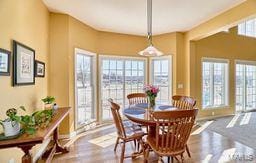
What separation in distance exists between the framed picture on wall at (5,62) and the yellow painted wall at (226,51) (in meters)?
5.01

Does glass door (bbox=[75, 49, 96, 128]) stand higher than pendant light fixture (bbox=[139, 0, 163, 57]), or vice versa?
pendant light fixture (bbox=[139, 0, 163, 57])

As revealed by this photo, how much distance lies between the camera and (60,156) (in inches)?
130

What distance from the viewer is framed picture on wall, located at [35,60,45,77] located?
325 cm

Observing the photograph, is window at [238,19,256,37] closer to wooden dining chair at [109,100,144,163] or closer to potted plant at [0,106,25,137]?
wooden dining chair at [109,100,144,163]

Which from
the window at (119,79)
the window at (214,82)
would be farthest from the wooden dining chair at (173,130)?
the window at (214,82)

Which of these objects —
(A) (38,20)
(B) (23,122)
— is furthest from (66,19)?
(B) (23,122)

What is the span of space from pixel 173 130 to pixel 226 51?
214 inches

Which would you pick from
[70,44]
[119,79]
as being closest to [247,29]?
[119,79]

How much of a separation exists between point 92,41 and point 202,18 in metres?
2.90

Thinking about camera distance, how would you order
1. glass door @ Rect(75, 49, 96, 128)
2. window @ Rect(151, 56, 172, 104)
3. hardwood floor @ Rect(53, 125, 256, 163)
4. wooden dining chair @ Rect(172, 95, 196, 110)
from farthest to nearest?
window @ Rect(151, 56, 172, 104) → glass door @ Rect(75, 49, 96, 128) → wooden dining chair @ Rect(172, 95, 196, 110) → hardwood floor @ Rect(53, 125, 256, 163)

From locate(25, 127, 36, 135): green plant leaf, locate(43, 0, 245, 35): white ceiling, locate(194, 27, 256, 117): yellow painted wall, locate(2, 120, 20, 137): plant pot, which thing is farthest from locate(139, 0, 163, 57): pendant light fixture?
locate(194, 27, 256, 117): yellow painted wall

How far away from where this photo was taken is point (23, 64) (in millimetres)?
2648

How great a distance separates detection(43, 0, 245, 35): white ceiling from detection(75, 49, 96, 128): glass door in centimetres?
92

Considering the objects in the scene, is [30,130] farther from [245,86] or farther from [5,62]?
[245,86]
